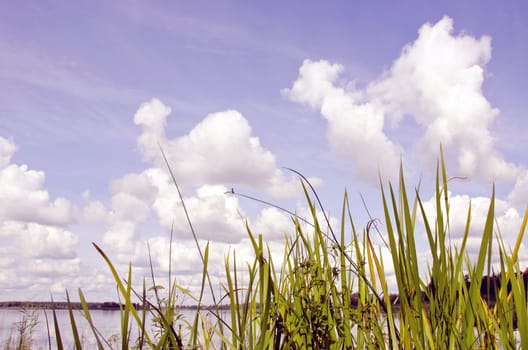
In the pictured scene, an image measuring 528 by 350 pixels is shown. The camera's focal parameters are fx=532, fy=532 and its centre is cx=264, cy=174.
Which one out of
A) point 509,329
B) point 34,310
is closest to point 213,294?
point 509,329

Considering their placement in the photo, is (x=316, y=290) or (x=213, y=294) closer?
(x=213, y=294)

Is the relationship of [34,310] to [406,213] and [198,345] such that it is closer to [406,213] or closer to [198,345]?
[198,345]

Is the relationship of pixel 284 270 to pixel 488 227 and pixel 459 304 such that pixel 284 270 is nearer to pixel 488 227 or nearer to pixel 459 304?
pixel 459 304

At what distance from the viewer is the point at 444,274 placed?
6.11 feet

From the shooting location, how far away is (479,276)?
186 centimetres

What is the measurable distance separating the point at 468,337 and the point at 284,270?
2.77 ft

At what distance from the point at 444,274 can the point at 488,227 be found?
9.0 inches

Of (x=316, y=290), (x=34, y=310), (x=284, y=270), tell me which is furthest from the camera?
(x=34, y=310)

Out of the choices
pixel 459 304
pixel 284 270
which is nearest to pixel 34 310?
pixel 284 270

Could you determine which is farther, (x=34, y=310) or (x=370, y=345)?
(x=34, y=310)

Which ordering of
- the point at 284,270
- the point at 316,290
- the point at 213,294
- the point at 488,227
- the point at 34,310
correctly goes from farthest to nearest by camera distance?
1. the point at 34,310
2. the point at 284,270
3. the point at 316,290
4. the point at 213,294
5. the point at 488,227

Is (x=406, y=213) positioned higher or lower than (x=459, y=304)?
higher

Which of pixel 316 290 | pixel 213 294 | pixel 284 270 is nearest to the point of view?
pixel 213 294

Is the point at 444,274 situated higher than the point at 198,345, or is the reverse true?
the point at 444,274
